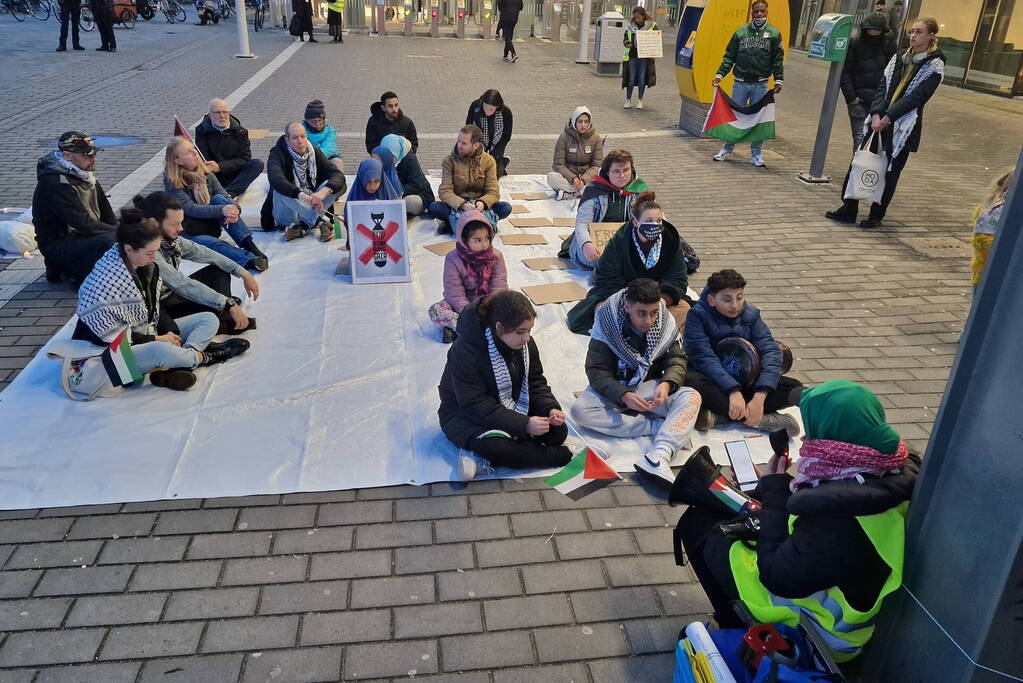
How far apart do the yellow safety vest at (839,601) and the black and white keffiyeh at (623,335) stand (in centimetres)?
196

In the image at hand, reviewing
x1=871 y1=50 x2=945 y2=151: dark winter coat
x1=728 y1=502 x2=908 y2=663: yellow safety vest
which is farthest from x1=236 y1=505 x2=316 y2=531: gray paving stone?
x1=871 y1=50 x2=945 y2=151: dark winter coat

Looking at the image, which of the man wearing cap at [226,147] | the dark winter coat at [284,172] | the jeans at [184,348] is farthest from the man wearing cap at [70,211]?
the man wearing cap at [226,147]

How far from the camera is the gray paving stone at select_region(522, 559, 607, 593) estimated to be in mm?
3596

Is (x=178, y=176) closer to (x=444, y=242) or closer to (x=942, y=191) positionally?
(x=444, y=242)

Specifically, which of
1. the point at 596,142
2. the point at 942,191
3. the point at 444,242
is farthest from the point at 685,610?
the point at 942,191

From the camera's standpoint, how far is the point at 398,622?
3377 millimetres

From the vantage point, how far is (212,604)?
3443 mm

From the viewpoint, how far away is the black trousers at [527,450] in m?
4.32

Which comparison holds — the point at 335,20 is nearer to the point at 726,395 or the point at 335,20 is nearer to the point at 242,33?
the point at 242,33

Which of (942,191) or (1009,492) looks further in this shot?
(942,191)

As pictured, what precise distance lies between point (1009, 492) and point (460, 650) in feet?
6.73

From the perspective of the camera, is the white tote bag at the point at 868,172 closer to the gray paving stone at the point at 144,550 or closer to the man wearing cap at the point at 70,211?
the man wearing cap at the point at 70,211

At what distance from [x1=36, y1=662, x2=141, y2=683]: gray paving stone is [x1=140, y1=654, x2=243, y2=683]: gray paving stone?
0.18 feet

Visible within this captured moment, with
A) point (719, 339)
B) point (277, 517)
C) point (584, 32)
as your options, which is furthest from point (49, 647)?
point (584, 32)
